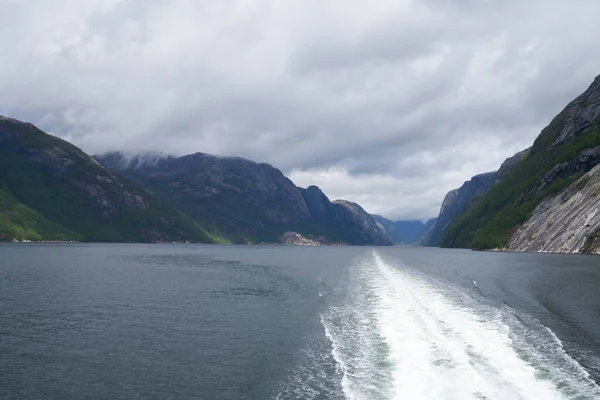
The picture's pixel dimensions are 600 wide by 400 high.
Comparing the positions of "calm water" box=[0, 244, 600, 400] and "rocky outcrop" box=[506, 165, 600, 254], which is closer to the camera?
"calm water" box=[0, 244, 600, 400]

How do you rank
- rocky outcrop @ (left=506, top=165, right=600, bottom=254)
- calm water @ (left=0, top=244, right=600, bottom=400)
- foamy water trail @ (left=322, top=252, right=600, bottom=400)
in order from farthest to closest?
rocky outcrop @ (left=506, top=165, right=600, bottom=254)
calm water @ (left=0, top=244, right=600, bottom=400)
foamy water trail @ (left=322, top=252, right=600, bottom=400)

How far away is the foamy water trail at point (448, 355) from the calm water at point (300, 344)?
0.39 feet

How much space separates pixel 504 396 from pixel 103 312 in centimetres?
4022

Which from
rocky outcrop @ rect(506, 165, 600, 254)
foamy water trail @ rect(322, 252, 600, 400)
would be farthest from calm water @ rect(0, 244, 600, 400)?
rocky outcrop @ rect(506, 165, 600, 254)

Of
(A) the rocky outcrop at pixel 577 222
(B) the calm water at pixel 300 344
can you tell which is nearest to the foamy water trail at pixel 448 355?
(B) the calm water at pixel 300 344

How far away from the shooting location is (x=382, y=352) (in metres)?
31.7

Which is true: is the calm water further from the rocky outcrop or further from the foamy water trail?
the rocky outcrop

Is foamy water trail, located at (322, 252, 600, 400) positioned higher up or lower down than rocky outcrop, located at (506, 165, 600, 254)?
lower down

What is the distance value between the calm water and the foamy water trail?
0.39 ft

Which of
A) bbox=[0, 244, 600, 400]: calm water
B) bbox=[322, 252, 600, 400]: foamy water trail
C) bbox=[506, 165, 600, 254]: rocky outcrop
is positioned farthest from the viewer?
bbox=[506, 165, 600, 254]: rocky outcrop

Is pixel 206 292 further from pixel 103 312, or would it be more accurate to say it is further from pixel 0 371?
pixel 0 371

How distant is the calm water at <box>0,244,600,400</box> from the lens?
24756 millimetres

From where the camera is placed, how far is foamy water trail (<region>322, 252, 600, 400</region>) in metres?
23.7

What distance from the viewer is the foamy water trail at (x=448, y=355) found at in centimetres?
2369
